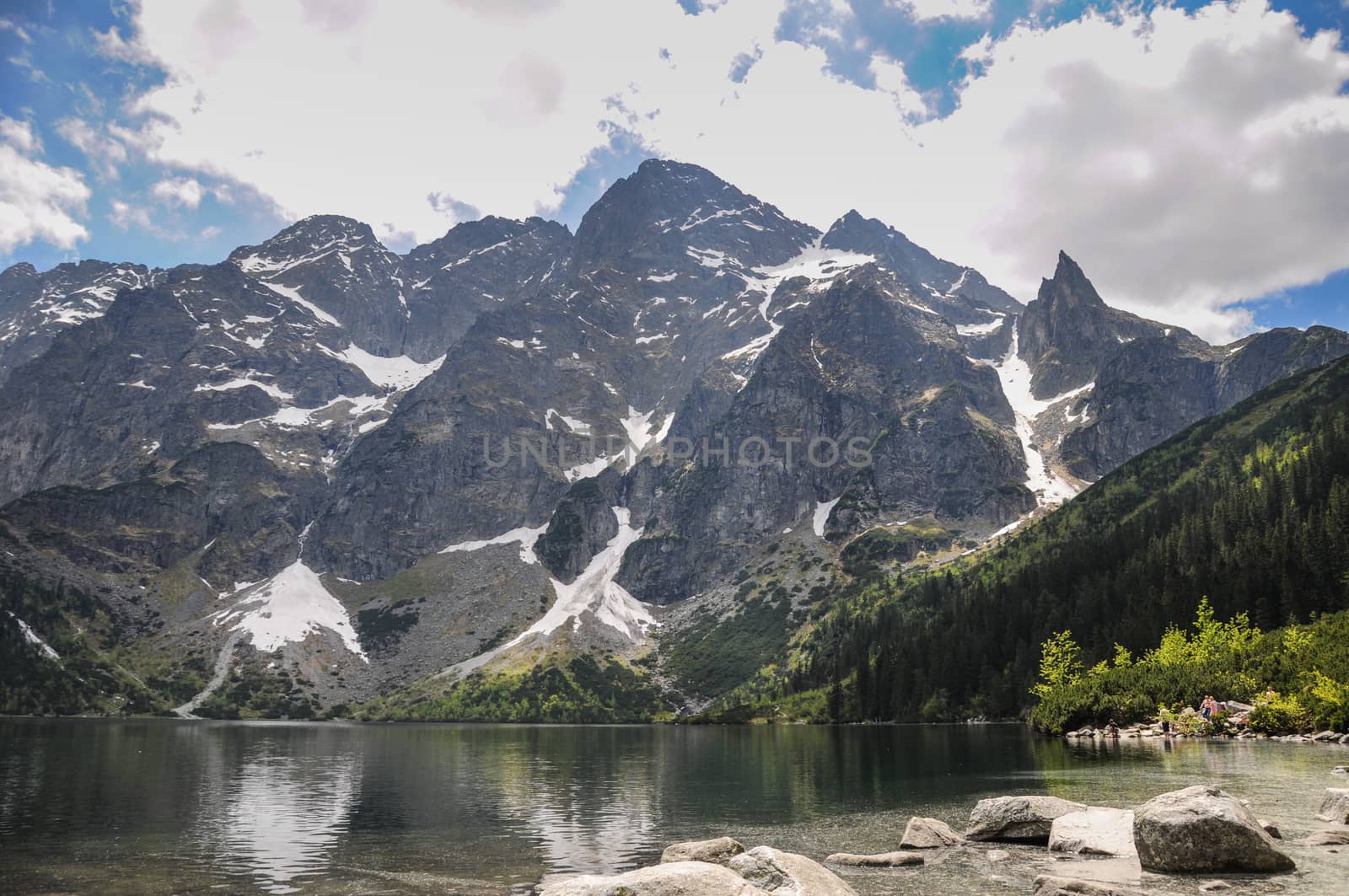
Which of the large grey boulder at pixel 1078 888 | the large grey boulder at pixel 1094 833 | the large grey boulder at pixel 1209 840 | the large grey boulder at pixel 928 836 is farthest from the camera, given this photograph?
the large grey boulder at pixel 928 836

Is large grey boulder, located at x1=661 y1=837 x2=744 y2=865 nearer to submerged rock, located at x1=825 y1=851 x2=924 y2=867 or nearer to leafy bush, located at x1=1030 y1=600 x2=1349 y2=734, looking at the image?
submerged rock, located at x1=825 y1=851 x2=924 y2=867

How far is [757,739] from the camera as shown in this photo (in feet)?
482

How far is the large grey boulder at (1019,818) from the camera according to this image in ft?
116

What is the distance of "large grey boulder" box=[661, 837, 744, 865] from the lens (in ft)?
97.1

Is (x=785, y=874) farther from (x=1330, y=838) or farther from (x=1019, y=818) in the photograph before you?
(x=1330, y=838)

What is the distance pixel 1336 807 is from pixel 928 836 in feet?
48.5

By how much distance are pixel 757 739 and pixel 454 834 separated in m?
106

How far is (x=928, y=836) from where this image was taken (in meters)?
35.8

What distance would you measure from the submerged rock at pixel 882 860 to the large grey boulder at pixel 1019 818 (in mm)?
4721

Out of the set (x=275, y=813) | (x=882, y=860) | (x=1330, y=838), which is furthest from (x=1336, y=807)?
(x=275, y=813)

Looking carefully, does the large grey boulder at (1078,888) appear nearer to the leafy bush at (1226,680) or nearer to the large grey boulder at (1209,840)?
the large grey boulder at (1209,840)

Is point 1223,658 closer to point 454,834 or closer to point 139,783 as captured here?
point 454,834

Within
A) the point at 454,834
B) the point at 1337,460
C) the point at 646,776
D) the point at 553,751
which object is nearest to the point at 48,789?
the point at 454,834

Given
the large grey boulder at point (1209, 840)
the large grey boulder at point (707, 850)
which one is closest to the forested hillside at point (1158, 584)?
the large grey boulder at point (1209, 840)
